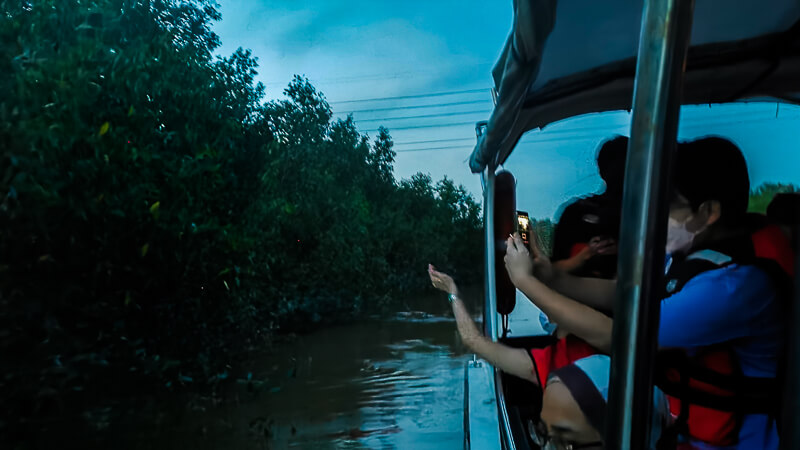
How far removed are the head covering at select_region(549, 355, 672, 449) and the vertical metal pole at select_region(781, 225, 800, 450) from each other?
18.2 inches

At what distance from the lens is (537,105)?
2436mm

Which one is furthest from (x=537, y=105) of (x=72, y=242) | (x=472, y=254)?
(x=472, y=254)

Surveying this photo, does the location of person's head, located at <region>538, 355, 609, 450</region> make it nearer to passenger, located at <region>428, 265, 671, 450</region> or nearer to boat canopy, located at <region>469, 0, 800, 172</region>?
passenger, located at <region>428, 265, 671, 450</region>

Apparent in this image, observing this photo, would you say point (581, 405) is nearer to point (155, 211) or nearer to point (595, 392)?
point (595, 392)

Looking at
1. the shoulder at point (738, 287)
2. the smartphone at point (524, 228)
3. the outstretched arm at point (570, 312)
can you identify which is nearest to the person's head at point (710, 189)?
the shoulder at point (738, 287)

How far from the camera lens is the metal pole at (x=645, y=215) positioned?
76 cm

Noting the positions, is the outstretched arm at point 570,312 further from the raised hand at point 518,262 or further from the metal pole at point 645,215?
the metal pole at point 645,215

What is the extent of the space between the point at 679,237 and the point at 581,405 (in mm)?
379

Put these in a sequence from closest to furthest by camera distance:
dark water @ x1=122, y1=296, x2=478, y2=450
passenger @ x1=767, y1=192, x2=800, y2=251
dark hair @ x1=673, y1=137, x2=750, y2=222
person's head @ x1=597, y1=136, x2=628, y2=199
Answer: passenger @ x1=767, y1=192, x2=800, y2=251, dark hair @ x1=673, y1=137, x2=750, y2=222, person's head @ x1=597, y1=136, x2=628, y2=199, dark water @ x1=122, y1=296, x2=478, y2=450

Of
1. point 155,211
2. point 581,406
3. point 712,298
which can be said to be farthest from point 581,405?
point 155,211

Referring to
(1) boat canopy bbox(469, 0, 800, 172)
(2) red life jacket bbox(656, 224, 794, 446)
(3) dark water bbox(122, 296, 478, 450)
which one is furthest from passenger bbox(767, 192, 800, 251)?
(3) dark water bbox(122, 296, 478, 450)

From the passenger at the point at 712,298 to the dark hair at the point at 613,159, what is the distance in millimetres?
371

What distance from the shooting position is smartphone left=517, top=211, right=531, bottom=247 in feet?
6.80

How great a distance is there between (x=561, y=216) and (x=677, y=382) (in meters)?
1.32
